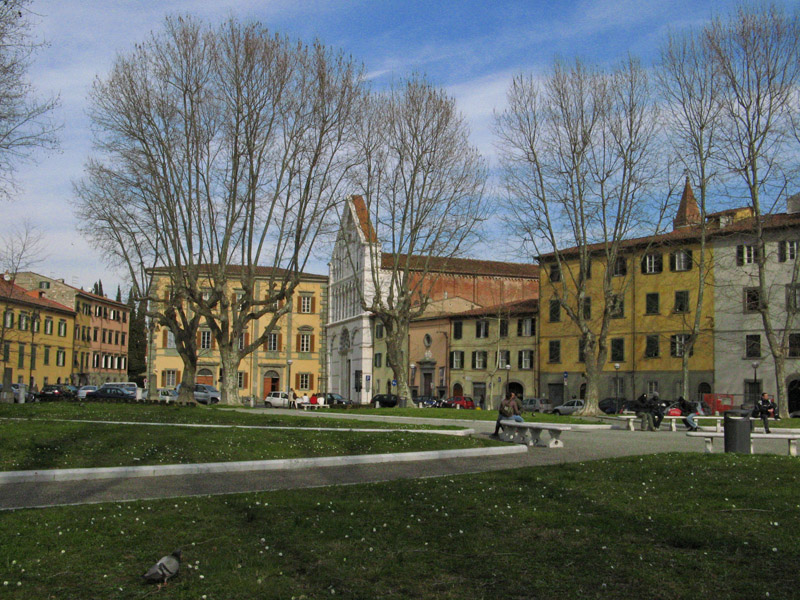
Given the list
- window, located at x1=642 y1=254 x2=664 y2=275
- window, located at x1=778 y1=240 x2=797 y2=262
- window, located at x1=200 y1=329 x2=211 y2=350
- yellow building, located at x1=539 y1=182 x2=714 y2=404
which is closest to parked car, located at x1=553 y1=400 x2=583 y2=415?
yellow building, located at x1=539 y1=182 x2=714 y2=404

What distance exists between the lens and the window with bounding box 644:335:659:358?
55.3m

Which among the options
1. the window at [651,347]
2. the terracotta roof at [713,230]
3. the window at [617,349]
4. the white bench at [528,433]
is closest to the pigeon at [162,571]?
the white bench at [528,433]

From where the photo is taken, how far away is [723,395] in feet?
166

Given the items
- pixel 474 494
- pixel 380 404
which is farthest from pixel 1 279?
pixel 474 494

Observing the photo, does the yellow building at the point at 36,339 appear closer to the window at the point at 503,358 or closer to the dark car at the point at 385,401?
the dark car at the point at 385,401

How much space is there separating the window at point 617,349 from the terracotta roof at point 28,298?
4369cm

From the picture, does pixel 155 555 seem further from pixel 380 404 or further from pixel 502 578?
pixel 380 404

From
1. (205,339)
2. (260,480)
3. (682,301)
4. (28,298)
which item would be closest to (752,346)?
(682,301)

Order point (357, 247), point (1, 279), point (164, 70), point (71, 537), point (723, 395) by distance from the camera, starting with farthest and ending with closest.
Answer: point (357, 247), point (1, 279), point (723, 395), point (164, 70), point (71, 537)

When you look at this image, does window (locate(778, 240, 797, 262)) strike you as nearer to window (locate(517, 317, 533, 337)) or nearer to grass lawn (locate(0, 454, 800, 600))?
window (locate(517, 317, 533, 337))

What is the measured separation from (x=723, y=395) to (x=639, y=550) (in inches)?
1826

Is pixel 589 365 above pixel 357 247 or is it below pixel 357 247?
below

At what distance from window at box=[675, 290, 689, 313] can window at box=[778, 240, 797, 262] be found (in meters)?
6.17

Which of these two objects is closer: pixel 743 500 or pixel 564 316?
pixel 743 500
